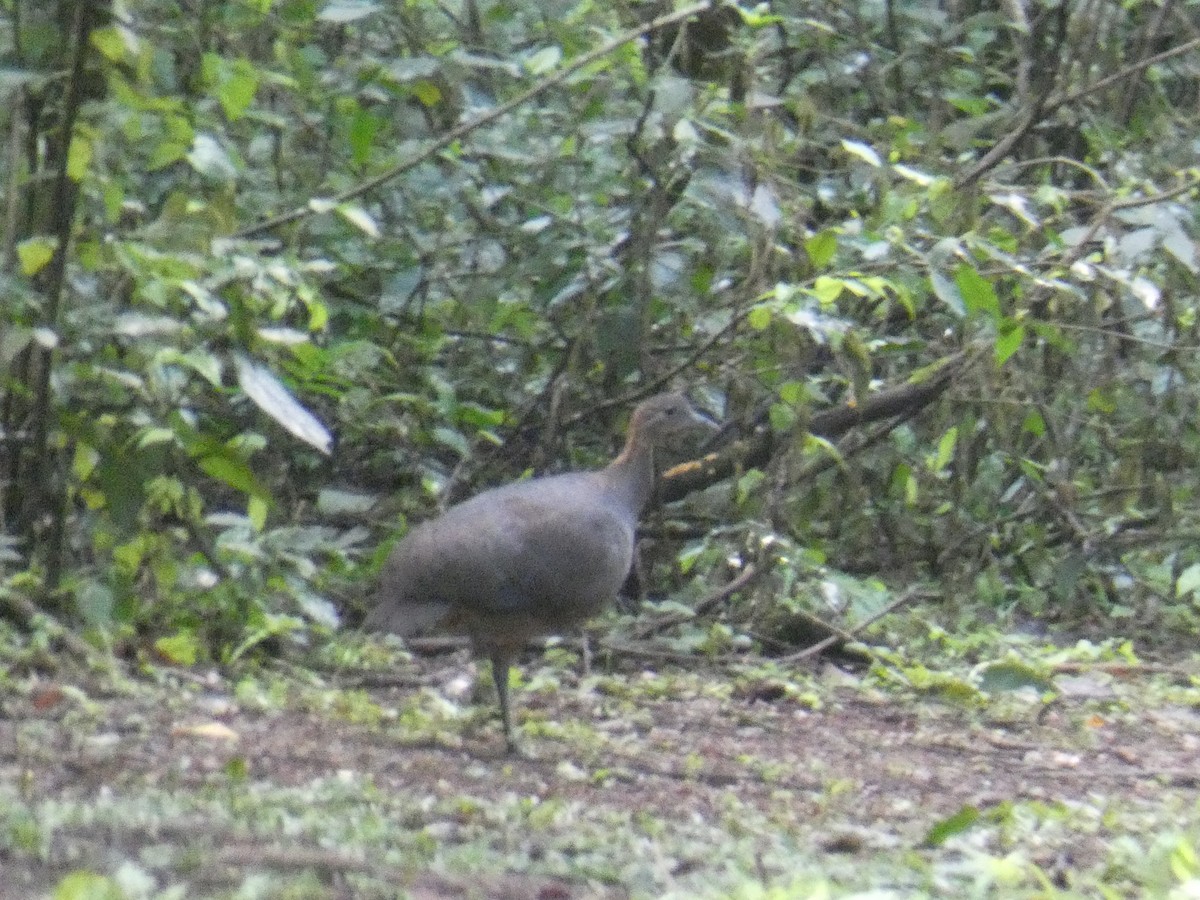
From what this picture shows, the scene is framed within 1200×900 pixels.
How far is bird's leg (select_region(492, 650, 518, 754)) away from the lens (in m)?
5.77

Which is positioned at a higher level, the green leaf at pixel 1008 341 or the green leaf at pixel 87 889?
the green leaf at pixel 87 889

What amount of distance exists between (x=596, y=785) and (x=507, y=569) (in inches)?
36.8

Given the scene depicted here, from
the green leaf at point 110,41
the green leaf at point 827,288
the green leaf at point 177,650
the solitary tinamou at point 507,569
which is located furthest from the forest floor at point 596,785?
the green leaf at point 110,41

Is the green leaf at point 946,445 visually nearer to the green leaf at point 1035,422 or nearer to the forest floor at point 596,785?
the green leaf at point 1035,422

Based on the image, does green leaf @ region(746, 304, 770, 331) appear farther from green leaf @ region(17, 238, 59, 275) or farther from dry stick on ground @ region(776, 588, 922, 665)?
green leaf @ region(17, 238, 59, 275)

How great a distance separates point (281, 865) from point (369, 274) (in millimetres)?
4071

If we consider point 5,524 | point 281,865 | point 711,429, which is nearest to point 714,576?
point 711,429

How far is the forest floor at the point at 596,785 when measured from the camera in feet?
12.6

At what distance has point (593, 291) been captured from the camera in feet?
23.6

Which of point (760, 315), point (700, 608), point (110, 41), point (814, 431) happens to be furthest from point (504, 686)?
point (110, 41)

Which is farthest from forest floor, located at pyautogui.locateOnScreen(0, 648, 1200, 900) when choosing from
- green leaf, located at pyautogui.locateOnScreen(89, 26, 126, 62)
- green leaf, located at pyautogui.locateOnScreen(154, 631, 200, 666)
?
green leaf, located at pyautogui.locateOnScreen(89, 26, 126, 62)

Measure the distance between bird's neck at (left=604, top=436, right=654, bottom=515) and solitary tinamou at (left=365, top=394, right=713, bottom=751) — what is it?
261mm

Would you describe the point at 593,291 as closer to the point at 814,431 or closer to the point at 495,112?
the point at 814,431

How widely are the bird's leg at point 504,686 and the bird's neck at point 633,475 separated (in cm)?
72
